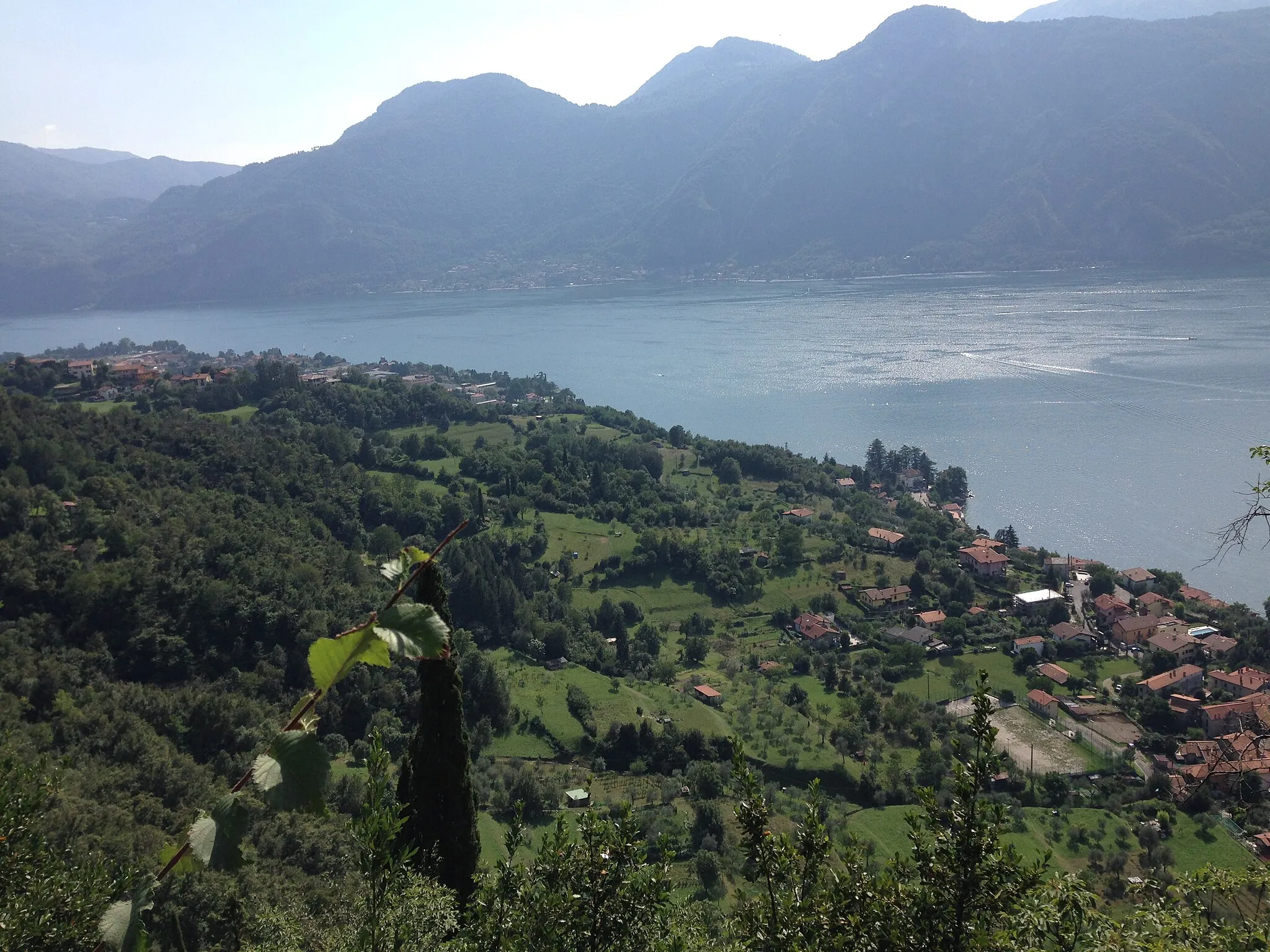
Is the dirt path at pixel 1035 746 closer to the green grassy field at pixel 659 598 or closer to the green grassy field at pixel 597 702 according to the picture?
the green grassy field at pixel 597 702

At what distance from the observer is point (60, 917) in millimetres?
2973

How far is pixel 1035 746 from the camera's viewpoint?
1542cm

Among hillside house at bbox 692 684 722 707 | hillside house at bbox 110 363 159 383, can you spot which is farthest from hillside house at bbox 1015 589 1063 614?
hillside house at bbox 110 363 159 383

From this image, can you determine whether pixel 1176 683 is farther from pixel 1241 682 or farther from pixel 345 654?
pixel 345 654

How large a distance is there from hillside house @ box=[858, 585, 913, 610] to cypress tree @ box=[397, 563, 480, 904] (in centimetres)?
1871

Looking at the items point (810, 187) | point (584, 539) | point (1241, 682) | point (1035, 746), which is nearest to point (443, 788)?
point (1035, 746)

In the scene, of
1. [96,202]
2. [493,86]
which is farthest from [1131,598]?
[493,86]

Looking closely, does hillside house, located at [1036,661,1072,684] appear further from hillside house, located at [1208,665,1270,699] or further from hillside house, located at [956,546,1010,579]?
hillside house, located at [956,546,1010,579]

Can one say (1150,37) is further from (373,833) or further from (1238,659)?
(373,833)

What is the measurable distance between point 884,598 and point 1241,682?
7.99 meters

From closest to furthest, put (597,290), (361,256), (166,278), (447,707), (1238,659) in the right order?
(447,707)
(1238,659)
(597,290)
(166,278)
(361,256)

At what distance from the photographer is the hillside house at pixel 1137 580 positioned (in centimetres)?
2117

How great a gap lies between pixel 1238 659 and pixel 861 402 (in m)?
24.0

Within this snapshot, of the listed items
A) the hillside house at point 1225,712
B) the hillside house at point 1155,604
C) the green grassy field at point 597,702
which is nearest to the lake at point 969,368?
the hillside house at point 1155,604
